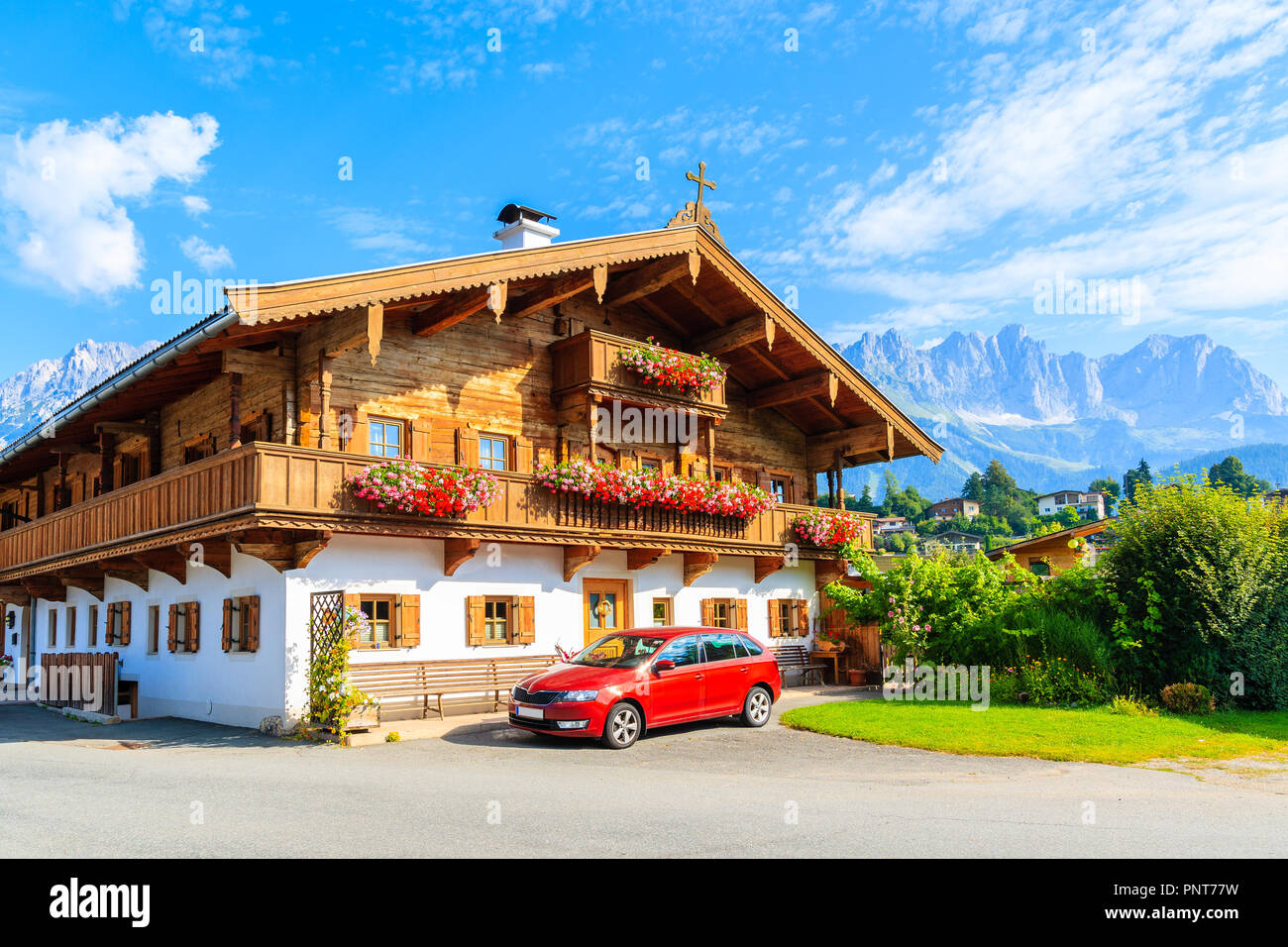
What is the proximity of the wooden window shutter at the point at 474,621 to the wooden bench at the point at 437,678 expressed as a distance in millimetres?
356

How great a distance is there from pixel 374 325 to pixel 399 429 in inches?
123

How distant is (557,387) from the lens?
21734 millimetres

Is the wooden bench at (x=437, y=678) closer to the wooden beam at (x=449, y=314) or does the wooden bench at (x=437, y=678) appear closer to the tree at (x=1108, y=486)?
the wooden beam at (x=449, y=314)

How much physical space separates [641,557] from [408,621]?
223 inches

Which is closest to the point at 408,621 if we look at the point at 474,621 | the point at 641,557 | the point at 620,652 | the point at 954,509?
the point at 474,621

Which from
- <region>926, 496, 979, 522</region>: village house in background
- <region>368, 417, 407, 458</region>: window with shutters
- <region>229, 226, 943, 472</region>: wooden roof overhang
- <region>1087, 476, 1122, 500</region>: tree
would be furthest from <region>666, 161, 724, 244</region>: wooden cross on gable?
<region>1087, 476, 1122, 500</region>: tree

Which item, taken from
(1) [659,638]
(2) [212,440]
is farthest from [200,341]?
(1) [659,638]

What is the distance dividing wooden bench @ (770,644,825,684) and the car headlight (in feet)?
37.2

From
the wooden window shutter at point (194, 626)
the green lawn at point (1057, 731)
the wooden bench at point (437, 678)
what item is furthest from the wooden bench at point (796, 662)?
the wooden window shutter at point (194, 626)

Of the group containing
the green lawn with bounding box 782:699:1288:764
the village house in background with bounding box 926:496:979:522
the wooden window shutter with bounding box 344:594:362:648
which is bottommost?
the green lawn with bounding box 782:699:1288:764

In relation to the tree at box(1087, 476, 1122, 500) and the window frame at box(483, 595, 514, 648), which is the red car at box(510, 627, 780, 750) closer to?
the window frame at box(483, 595, 514, 648)

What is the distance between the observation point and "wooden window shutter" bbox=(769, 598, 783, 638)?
Answer: 2472 centimetres

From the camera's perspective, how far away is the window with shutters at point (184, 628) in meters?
19.0
